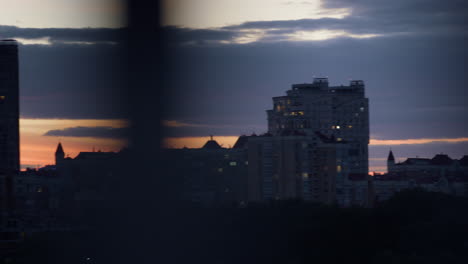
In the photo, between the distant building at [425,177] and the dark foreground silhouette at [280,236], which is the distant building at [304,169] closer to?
the distant building at [425,177]

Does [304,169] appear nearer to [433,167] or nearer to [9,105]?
[433,167]

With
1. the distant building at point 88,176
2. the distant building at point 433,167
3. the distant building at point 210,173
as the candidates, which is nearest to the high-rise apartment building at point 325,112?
the distant building at point 210,173

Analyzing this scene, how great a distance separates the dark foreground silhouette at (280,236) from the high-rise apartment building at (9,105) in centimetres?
4681

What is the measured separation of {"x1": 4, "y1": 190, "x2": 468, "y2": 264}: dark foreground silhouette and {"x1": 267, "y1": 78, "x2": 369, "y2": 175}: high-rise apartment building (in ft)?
151

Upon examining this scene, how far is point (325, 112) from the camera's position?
149625 mm

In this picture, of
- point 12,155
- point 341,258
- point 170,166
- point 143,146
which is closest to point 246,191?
point 170,166

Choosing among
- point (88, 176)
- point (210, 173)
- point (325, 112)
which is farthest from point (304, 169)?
point (325, 112)

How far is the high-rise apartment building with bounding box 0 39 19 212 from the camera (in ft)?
482

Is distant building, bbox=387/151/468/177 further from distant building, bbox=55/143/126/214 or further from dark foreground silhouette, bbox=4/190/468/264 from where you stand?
dark foreground silhouette, bbox=4/190/468/264

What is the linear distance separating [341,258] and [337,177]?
137 feet

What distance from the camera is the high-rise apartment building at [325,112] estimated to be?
5778 inches

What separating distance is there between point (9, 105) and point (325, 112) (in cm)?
3689

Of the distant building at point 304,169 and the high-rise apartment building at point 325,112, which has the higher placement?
the high-rise apartment building at point 325,112

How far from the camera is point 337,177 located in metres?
117
